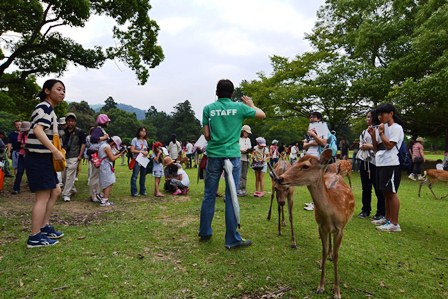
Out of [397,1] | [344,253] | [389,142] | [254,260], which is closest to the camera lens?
[254,260]

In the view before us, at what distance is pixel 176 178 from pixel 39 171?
16.9ft

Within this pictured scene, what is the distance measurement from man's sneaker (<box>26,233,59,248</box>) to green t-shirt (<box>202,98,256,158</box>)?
8.30 ft

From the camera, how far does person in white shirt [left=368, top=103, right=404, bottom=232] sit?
5066 millimetres

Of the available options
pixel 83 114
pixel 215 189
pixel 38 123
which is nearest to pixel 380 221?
pixel 215 189

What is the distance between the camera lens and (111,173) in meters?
6.96

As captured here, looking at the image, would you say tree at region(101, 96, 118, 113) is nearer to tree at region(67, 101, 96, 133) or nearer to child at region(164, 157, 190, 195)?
tree at region(67, 101, 96, 133)

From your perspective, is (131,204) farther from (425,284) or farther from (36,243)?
(425,284)

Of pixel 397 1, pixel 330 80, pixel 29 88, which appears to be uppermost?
pixel 397 1

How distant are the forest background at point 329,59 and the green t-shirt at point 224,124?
20.9ft

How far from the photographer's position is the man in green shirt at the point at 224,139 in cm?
393

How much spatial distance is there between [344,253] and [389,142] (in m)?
2.24

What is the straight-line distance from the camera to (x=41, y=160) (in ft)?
12.5

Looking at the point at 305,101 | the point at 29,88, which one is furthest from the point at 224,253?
the point at 305,101

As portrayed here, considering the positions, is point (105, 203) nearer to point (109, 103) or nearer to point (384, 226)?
point (384, 226)
